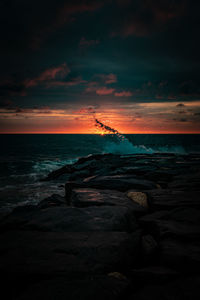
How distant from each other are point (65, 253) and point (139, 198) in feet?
10.5

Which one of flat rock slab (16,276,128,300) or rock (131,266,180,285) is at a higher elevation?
flat rock slab (16,276,128,300)

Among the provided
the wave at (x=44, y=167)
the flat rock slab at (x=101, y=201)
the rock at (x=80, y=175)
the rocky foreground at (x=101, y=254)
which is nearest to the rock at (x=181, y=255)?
the rocky foreground at (x=101, y=254)

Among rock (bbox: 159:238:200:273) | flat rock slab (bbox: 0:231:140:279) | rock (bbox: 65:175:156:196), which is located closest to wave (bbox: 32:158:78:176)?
rock (bbox: 65:175:156:196)

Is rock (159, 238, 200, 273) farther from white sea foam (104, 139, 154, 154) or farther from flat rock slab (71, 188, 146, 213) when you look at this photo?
white sea foam (104, 139, 154, 154)

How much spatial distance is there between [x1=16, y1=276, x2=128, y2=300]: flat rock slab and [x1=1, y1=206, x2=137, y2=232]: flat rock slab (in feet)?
4.31

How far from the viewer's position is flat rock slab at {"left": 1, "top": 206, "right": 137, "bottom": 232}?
3545 millimetres

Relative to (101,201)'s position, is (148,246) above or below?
below

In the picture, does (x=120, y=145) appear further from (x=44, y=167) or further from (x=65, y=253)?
(x=65, y=253)

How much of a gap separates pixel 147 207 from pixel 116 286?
10.8ft

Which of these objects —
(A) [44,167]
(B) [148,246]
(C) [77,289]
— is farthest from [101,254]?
(A) [44,167]

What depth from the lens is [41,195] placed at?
12062 mm

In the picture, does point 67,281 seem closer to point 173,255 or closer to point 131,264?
point 131,264

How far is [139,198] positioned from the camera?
5.43 m

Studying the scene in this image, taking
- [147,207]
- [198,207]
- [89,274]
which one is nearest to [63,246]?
[89,274]
